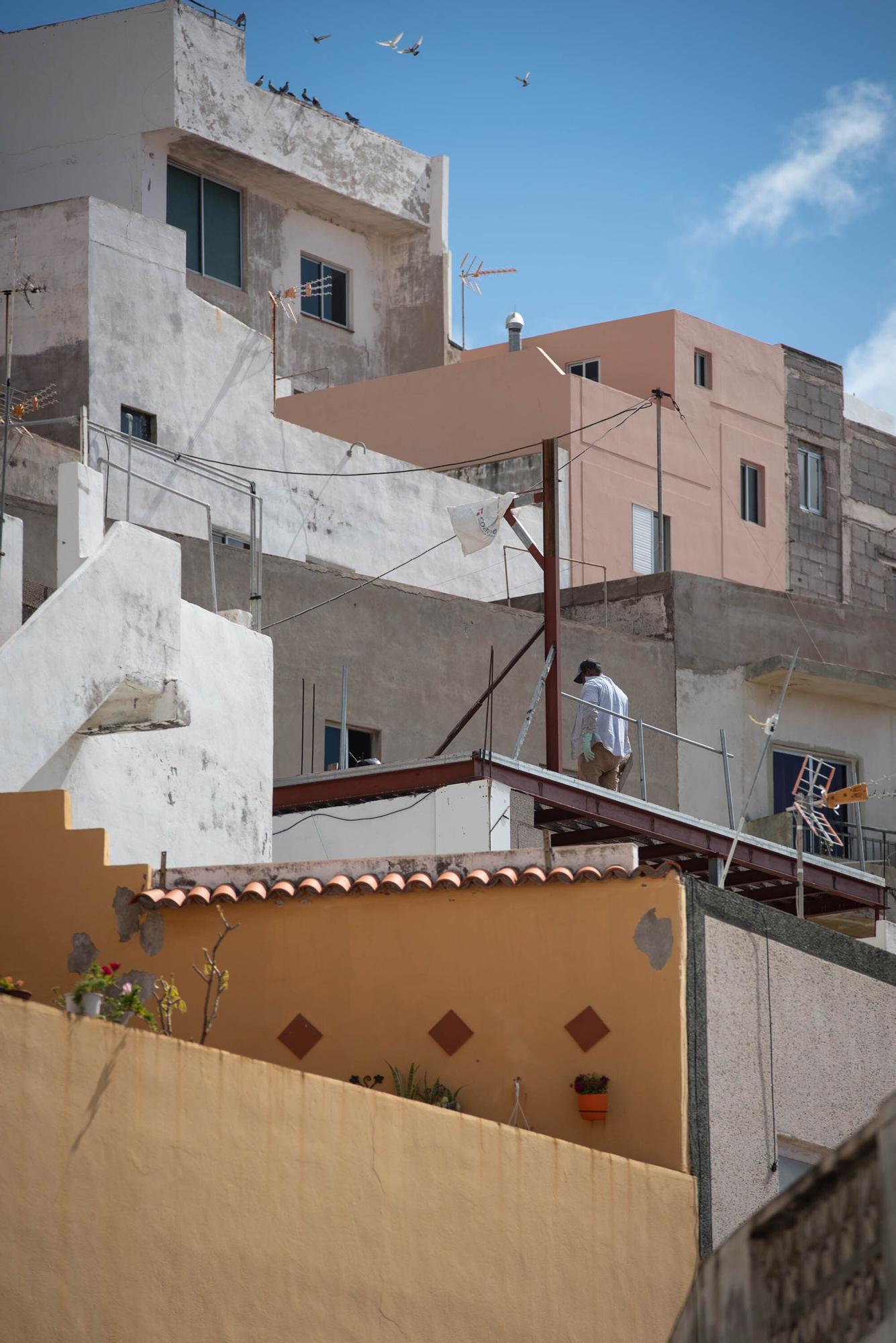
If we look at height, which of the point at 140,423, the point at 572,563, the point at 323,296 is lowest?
the point at 572,563

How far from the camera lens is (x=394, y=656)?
21984 millimetres

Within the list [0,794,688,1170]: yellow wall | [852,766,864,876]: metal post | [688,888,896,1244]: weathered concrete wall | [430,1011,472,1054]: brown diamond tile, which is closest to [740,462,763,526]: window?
[852,766,864,876]: metal post

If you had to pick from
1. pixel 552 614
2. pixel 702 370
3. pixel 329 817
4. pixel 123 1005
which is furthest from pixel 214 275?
pixel 123 1005

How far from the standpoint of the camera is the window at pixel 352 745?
21016 mm

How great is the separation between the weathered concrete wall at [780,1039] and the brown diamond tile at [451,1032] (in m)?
1.55

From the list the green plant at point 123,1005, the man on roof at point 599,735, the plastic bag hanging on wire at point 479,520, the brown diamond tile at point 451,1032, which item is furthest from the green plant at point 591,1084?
the plastic bag hanging on wire at point 479,520

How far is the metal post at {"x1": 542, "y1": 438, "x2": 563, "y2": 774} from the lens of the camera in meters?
17.9

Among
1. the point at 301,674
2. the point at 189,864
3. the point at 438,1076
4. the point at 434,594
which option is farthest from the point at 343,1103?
the point at 434,594

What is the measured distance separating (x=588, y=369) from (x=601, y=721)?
729 inches

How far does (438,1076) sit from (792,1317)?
745 cm

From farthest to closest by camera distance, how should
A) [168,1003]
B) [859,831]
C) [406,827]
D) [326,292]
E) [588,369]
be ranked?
[588,369]
[326,292]
[859,831]
[406,827]
[168,1003]

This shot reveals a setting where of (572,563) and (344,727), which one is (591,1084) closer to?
(344,727)

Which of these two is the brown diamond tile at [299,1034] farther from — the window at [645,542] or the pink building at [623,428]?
the window at [645,542]

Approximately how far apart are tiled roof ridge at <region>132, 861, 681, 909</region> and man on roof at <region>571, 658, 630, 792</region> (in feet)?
17.8
